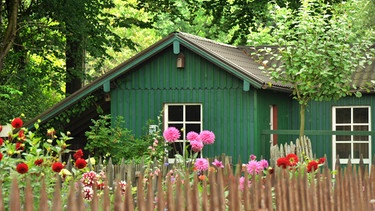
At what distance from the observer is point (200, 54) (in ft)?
73.0

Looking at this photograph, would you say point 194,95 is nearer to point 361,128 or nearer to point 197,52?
point 197,52

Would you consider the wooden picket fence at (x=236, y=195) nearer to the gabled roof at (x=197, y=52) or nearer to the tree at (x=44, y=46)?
the gabled roof at (x=197, y=52)

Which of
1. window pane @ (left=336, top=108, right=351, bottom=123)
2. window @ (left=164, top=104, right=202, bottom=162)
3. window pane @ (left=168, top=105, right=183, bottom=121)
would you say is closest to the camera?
window @ (left=164, top=104, right=202, bottom=162)

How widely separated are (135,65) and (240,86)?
2.70 m

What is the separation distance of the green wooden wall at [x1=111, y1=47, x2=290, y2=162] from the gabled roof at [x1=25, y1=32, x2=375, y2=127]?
48cm

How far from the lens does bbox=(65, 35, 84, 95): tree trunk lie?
30109 millimetres

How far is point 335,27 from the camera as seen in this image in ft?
68.8

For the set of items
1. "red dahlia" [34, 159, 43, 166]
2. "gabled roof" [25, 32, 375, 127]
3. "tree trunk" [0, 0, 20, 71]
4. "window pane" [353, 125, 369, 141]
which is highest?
"tree trunk" [0, 0, 20, 71]

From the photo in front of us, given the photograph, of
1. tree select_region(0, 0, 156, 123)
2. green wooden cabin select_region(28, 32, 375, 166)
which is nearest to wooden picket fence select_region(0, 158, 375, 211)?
green wooden cabin select_region(28, 32, 375, 166)

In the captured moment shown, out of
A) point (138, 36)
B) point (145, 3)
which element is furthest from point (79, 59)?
point (138, 36)

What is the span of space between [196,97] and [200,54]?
50.4 inches

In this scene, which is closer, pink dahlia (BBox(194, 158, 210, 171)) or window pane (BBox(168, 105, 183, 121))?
pink dahlia (BBox(194, 158, 210, 171))

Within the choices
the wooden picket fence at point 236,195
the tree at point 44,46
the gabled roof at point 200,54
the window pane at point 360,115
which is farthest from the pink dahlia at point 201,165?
the tree at point 44,46

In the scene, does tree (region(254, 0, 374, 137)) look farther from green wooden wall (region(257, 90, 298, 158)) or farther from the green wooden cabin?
green wooden wall (region(257, 90, 298, 158))
